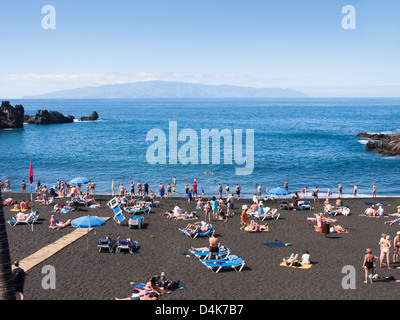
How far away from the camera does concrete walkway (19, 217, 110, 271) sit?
52.4 feet

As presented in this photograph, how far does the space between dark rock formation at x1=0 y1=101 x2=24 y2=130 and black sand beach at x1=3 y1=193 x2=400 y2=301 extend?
88.3m

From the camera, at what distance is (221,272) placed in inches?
614

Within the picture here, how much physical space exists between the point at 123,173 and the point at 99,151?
2141cm

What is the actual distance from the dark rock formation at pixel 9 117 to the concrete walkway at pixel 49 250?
308 ft

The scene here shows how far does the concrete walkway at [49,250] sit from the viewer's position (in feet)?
52.4

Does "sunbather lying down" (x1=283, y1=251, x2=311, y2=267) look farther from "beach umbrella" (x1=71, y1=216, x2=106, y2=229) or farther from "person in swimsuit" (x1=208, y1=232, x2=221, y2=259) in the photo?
"beach umbrella" (x1=71, y1=216, x2=106, y2=229)

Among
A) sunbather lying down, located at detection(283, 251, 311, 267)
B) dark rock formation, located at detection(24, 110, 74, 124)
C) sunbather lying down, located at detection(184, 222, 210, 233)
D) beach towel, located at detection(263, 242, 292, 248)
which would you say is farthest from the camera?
dark rock formation, located at detection(24, 110, 74, 124)

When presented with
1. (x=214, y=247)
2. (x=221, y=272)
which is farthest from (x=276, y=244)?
(x=221, y=272)

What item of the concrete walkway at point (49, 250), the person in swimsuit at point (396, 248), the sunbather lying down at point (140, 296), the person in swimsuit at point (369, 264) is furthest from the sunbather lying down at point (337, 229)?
the concrete walkway at point (49, 250)

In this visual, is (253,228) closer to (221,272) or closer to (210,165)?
(221,272)

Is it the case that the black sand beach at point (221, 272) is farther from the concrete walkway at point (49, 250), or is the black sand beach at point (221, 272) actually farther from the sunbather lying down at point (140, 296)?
the sunbather lying down at point (140, 296)

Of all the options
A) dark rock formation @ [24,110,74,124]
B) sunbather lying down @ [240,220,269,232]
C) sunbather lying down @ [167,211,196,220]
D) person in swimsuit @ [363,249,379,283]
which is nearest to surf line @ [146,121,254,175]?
sunbather lying down @ [167,211,196,220]
